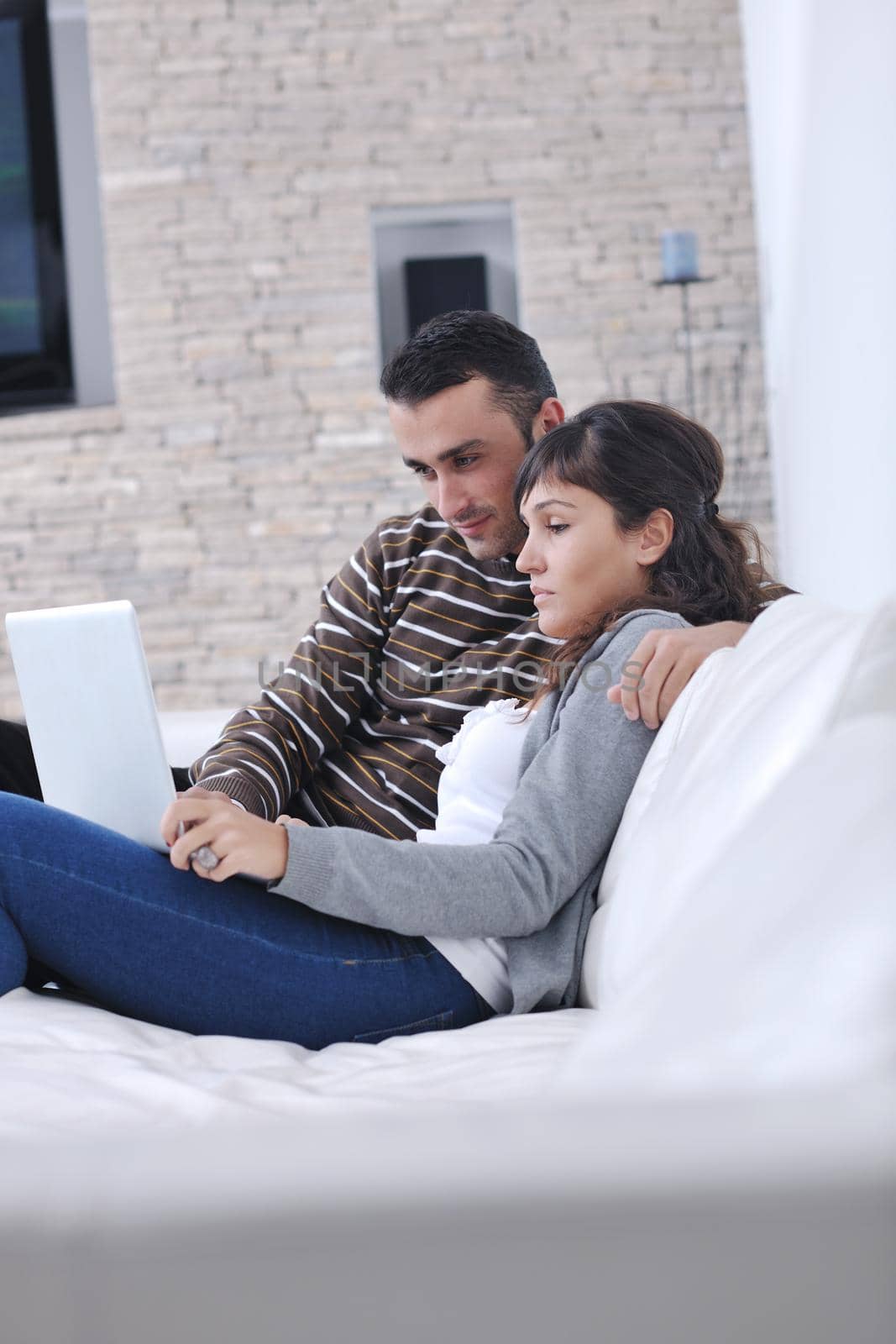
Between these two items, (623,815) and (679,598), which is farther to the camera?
(679,598)

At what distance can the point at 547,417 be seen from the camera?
193 cm

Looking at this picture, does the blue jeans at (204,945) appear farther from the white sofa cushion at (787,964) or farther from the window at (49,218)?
the window at (49,218)

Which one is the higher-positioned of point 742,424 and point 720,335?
point 720,335

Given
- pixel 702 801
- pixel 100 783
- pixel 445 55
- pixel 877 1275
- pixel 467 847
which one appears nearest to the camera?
pixel 877 1275

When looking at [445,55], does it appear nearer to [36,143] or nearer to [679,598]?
[36,143]

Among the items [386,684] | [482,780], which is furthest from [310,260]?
[482,780]

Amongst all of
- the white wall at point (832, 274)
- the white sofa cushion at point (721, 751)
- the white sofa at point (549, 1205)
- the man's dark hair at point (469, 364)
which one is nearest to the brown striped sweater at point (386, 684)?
the man's dark hair at point (469, 364)

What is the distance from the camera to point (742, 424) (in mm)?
4738

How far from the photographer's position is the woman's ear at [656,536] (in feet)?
4.71

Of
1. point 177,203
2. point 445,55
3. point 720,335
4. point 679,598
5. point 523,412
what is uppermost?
point 445,55

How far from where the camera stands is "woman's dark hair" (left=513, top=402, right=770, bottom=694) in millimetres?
1426

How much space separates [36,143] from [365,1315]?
5.11 m

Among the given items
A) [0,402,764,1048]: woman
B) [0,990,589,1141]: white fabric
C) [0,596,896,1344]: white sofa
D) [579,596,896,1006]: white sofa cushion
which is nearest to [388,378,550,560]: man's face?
[0,402,764,1048]: woman

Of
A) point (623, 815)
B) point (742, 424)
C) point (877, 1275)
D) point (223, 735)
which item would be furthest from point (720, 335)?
point (877, 1275)
